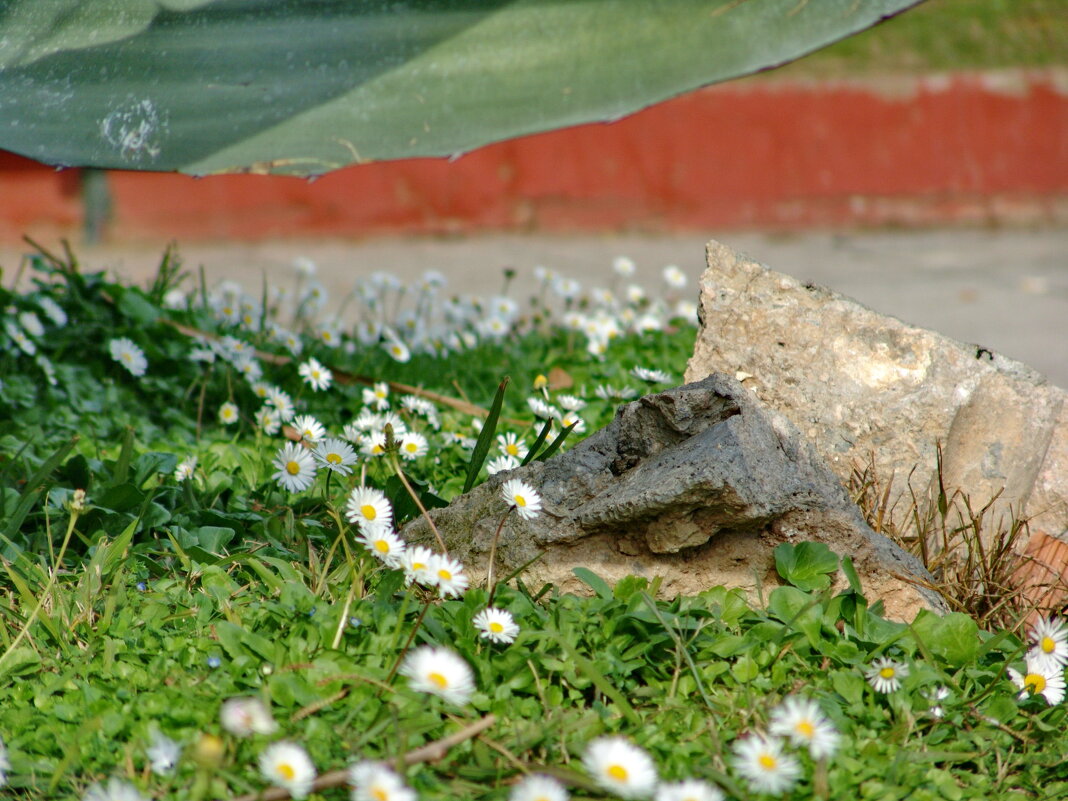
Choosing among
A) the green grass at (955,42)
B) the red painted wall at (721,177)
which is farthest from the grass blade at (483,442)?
the green grass at (955,42)

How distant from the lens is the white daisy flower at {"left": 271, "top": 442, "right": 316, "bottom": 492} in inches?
81.1

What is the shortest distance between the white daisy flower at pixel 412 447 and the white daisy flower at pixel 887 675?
3.35 feet

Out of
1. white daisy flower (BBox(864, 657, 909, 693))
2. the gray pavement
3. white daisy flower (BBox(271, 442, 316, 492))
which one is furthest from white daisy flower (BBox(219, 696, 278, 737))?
the gray pavement

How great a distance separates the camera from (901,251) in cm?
759

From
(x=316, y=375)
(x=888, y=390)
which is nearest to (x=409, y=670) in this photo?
(x=888, y=390)

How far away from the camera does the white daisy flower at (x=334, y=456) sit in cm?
199

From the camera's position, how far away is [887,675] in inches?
66.1

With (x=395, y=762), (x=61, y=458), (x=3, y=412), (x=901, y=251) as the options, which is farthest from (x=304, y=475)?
(x=901, y=251)

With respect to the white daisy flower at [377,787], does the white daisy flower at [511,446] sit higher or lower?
lower

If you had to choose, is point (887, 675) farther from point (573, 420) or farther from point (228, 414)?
point (228, 414)

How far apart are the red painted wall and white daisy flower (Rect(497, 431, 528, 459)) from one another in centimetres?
494

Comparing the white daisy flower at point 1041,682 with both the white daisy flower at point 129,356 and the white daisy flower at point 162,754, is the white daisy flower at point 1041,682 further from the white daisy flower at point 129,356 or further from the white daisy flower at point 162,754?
the white daisy flower at point 129,356

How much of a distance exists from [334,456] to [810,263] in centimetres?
561

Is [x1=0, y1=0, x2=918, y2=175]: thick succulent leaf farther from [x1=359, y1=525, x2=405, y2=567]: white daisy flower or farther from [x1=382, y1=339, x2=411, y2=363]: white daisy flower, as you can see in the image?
[x1=382, y1=339, x2=411, y2=363]: white daisy flower
